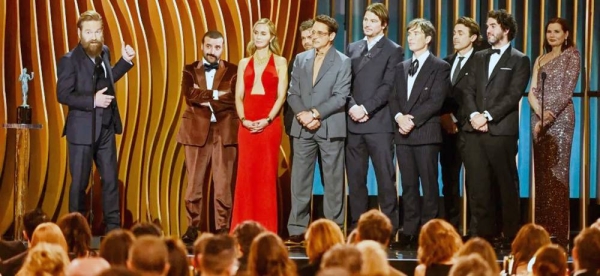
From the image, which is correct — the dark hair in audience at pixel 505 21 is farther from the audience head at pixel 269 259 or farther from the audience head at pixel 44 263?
the audience head at pixel 44 263

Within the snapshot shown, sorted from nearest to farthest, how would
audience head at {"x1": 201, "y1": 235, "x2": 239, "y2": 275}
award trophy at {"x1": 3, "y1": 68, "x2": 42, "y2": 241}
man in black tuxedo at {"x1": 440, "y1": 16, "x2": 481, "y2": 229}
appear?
audience head at {"x1": 201, "y1": 235, "x2": 239, "y2": 275}, man in black tuxedo at {"x1": 440, "y1": 16, "x2": 481, "y2": 229}, award trophy at {"x1": 3, "y1": 68, "x2": 42, "y2": 241}

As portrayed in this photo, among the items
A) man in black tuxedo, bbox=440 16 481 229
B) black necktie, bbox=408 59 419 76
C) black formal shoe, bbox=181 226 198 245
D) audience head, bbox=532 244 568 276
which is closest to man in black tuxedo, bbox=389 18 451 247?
black necktie, bbox=408 59 419 76

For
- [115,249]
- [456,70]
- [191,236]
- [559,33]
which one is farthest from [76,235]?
[559,33]

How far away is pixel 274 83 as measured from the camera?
6801 millimetres

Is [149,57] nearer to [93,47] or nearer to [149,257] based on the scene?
[93,47]

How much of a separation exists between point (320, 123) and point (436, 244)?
229 cm

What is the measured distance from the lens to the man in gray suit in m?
6.70

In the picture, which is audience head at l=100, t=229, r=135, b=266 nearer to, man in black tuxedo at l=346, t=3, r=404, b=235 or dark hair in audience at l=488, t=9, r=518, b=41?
man in black tuxedo at l=346, t=3, r=404, b=235

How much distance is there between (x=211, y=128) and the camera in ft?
23.2

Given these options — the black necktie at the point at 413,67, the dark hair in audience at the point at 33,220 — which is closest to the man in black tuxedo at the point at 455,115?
the black necktie at the point at 413,67

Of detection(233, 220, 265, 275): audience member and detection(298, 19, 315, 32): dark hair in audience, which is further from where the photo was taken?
detection(298, 19, 315, 32): dark hair in audience

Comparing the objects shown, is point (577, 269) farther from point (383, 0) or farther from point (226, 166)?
point (383, 0)

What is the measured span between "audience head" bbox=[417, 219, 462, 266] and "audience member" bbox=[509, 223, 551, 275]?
314 mm

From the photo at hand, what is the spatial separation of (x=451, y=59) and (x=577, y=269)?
296cm
